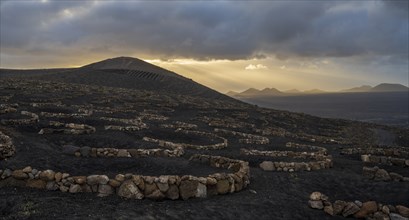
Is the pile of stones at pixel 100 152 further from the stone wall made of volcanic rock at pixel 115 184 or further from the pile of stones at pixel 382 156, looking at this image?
A: the pile of stones at pixel 382 156

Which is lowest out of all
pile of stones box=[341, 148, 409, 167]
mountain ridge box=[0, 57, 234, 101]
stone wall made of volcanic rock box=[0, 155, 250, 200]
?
pile of stones box=[341, 148, 409, 167]

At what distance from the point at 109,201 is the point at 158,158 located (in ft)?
24.7

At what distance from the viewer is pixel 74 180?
16.4 metres

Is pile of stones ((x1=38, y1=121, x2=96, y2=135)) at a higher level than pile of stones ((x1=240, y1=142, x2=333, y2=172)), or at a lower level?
higher

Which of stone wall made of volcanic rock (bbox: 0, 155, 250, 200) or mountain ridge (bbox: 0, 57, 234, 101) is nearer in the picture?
stone wall made of volcanic rock (bbox: 0, 155, 250, 200)

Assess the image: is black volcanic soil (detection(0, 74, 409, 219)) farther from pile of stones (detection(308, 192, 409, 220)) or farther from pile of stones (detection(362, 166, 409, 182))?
pile of stones (detection(362, 166, 409, 182))

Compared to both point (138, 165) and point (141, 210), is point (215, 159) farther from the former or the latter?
point (141, 210)

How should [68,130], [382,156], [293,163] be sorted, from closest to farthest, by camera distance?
[293,163] → [68,130] → [382,156]

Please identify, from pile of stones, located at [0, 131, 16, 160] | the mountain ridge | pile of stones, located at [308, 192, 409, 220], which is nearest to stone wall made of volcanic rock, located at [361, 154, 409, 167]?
pile of stones, located at [308, 192, 409, 220]

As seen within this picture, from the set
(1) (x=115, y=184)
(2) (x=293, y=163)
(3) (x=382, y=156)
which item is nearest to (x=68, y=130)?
(1) (x=115, y=184)

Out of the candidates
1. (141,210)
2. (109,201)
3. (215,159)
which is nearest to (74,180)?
(109,201)

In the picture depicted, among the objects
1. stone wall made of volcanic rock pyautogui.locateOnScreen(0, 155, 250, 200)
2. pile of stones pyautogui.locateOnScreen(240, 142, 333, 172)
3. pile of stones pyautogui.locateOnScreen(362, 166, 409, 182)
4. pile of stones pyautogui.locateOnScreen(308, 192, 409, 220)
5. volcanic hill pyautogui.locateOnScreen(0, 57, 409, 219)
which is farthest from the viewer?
pile of stones pyautogui.locateOnScreen(240, 142, 333, 172)

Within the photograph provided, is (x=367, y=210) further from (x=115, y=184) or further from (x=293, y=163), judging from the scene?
(x=115, y=184)

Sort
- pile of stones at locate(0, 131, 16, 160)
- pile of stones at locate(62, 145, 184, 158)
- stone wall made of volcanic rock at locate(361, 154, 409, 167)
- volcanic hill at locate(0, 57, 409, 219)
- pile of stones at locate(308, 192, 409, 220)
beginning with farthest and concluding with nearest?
stone wall made of volcanic rock at locate(361, 154, 409, 167)
pile of stones at locate(62, 145, 184, 158)
pile of stones at locate(0, 131, 16, 160)
pile of stones at locate(308, 192, 409, 220)
volcanic hill at locate(0, 57, 409, 219)
